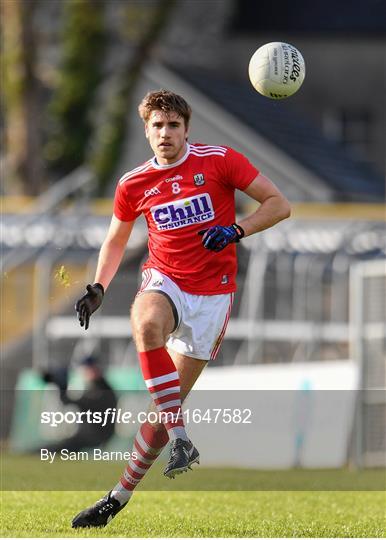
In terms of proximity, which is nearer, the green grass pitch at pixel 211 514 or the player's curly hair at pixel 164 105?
the player's curly hair at pixel 164 105

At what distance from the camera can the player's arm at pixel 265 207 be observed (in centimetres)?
871

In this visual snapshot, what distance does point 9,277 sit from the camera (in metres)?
19.5

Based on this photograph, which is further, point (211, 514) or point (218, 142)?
point (218, 142)

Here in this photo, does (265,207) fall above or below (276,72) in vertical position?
below

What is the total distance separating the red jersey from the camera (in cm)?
884

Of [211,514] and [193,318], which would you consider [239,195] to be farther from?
[193,318]

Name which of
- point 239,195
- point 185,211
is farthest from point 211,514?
point 239,195

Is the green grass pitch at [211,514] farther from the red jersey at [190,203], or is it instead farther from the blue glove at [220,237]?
the blue glove at [220,237]

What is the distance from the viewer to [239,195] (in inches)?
979

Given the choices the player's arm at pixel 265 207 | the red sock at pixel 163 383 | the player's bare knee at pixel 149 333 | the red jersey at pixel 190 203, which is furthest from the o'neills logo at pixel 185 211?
the red sock at pixel 163 383

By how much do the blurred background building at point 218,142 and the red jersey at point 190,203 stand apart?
949mm

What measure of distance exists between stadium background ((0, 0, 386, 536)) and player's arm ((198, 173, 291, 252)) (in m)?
1.47

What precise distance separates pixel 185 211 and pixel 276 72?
94cm

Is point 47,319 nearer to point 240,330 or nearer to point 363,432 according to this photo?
point 240,330
